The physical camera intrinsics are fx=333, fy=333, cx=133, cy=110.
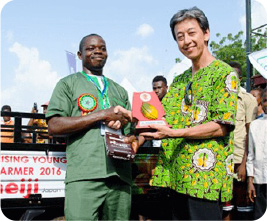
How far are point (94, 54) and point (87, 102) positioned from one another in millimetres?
424

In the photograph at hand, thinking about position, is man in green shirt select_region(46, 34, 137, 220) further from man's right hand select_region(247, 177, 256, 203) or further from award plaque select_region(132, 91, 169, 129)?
man's right hand select_region(247, 177, 256, 203)

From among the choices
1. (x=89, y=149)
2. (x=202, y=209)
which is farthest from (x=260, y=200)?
(x=89, y=149)

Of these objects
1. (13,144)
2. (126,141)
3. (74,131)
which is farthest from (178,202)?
(13,144)

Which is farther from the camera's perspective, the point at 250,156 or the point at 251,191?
the point at 250,156

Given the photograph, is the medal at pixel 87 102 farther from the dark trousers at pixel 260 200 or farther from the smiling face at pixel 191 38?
the dark trousers at pixel 260 200

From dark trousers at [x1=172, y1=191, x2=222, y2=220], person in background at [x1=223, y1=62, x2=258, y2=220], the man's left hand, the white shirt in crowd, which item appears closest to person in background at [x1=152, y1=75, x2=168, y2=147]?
person in background at [x1=223, y1=62, x2=258, y2=220]

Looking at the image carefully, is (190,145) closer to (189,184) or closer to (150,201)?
(189,184)

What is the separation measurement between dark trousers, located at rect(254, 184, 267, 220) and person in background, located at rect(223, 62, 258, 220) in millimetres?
207

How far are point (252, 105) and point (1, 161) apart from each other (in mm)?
2738

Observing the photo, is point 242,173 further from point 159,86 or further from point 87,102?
point 159,86

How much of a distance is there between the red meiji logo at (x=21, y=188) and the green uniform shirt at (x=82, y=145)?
2.43ft

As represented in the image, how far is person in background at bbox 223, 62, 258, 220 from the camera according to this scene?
3689mm

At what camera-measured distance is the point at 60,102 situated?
2373mm

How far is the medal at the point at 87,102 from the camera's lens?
242 cm
